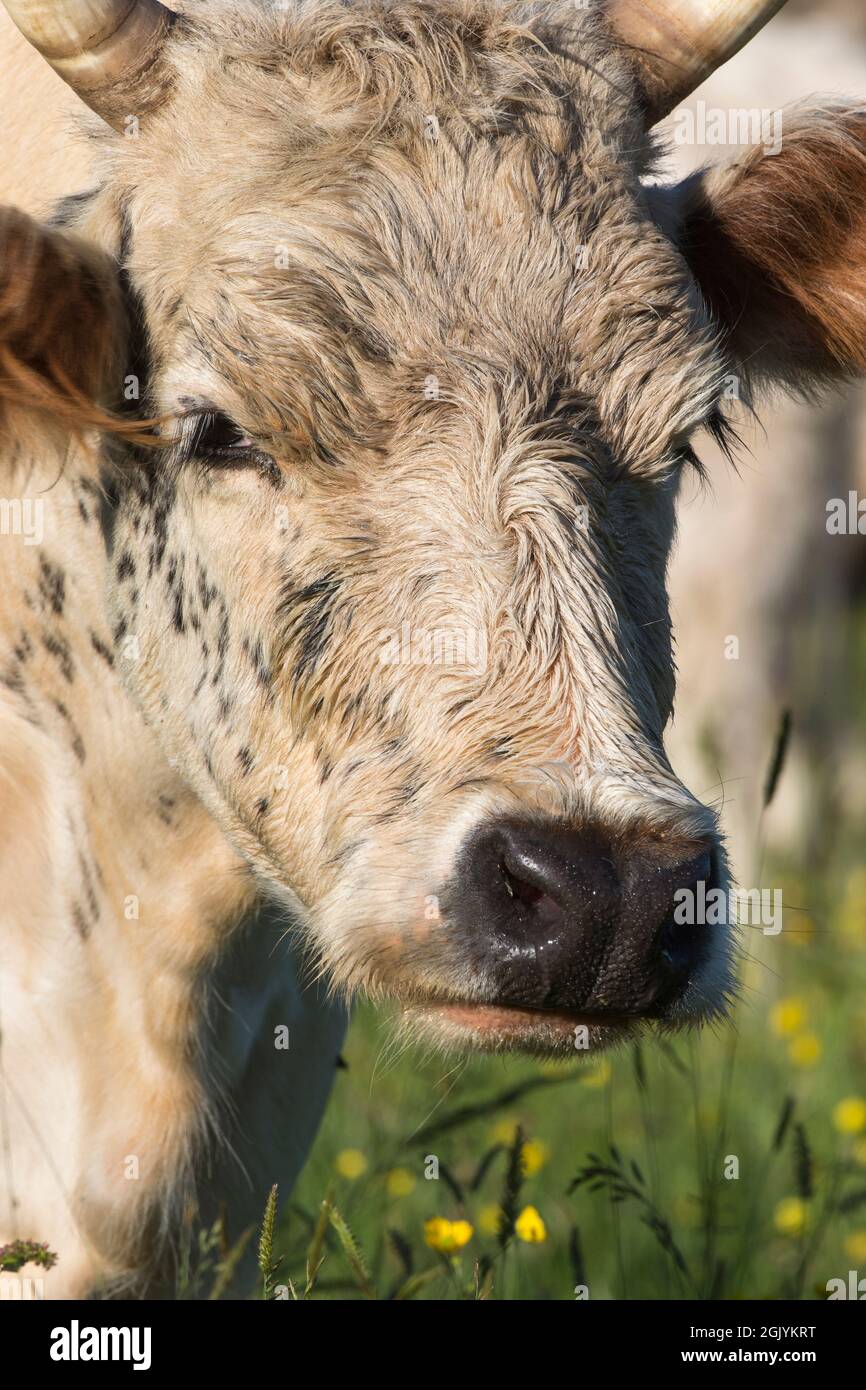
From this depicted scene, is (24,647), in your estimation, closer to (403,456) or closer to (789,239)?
(403,456)

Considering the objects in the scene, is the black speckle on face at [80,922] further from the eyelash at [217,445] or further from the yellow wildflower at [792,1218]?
the yellow wildflower at [792,1218]

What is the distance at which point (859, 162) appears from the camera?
4.11 m

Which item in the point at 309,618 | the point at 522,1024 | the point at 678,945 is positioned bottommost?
the point at 522,1024

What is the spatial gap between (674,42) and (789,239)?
541mm

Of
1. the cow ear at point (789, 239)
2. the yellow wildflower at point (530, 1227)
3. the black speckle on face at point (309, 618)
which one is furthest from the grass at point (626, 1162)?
the cow ear at point (789, 239)

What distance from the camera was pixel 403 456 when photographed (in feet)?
10.8

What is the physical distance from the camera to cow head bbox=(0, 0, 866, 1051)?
9.92 feet

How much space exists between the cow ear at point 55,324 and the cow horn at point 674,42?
1348mm

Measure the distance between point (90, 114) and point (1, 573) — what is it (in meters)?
1.04

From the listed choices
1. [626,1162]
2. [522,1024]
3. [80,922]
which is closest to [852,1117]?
[626,1162]

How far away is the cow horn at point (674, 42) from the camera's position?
3943 millimetres
